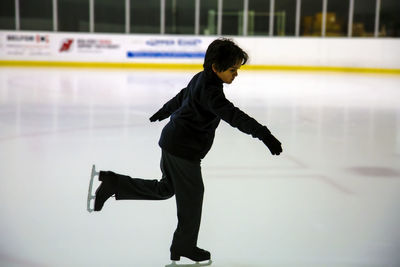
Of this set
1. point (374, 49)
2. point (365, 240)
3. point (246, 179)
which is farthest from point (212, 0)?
point (365, 240)

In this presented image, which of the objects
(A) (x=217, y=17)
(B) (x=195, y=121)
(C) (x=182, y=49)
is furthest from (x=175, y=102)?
(A) (x=217, y=17)

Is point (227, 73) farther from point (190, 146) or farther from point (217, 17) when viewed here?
point (217, 17)

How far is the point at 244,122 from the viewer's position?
67.9 inches

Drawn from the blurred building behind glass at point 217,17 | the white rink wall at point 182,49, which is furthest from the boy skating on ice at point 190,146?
the blurred building behind glass at point 217,17

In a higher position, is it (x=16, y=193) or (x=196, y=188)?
(x=196, y=188)

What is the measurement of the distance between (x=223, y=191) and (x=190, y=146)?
1219mm

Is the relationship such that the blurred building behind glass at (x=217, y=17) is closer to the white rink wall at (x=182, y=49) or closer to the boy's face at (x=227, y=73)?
the white rink wall at (x=182, y=49)

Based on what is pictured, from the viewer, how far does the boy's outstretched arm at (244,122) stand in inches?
67.6

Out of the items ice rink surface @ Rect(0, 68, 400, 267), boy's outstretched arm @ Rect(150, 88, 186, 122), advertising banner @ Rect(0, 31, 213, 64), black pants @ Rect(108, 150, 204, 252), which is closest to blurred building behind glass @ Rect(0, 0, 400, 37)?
advertising banner @ Rect(0, 31, 213, 64)

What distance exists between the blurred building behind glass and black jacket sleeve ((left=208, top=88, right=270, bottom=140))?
14.6 m

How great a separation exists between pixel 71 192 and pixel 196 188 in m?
1.23

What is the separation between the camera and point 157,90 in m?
9.02

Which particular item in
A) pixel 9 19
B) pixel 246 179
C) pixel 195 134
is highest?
pixel 9 19

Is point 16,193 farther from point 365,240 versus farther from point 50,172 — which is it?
point 365,240
